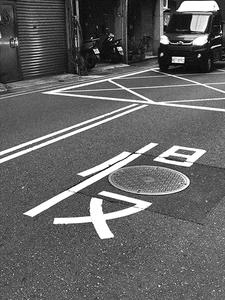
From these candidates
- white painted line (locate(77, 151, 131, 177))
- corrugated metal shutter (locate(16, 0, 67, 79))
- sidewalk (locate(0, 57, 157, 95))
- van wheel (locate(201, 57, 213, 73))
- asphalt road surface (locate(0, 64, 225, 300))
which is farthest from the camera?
van wheel (locate(201, 57, 213, 73))

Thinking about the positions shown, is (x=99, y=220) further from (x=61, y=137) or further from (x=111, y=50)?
(x=111, y=50)

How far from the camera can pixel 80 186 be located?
5.20 metres

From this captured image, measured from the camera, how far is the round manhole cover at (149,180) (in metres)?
5.02

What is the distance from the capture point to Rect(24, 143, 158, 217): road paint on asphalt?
15.1ft

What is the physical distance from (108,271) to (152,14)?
21233mm

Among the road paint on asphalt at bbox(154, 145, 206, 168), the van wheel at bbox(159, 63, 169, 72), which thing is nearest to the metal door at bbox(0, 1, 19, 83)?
the van wheel at bbox(159, 63, 169, 72)

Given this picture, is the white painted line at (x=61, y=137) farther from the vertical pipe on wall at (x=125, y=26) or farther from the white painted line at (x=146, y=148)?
the vertical pipe on wall at (x=125, y=26)

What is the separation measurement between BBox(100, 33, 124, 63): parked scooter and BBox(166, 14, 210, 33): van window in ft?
9.66

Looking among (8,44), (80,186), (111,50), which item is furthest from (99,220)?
(111,50)

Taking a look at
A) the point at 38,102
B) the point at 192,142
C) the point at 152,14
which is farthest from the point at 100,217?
the point at 152,14

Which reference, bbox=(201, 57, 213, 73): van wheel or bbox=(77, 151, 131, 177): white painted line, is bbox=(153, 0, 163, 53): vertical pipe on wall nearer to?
bbox=(201, 57, 213, 73): van wheel

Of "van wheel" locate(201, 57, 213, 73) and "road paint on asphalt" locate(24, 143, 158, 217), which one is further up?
"van wheel" locate(201, 57, 213, 73)

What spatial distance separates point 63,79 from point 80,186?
10.1 meters

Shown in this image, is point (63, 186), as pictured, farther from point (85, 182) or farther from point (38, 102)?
point (38, 102)
